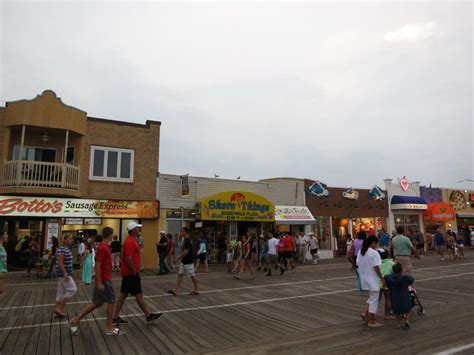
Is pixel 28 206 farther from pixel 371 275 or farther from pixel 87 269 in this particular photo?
pixel 371 275

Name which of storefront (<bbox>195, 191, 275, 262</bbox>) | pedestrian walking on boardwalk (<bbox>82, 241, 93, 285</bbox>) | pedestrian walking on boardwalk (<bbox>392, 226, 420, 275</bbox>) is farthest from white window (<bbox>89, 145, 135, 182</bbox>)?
pedestrian walking on boardwalk (<bbox>392, 226, 420, 275</bbox>)

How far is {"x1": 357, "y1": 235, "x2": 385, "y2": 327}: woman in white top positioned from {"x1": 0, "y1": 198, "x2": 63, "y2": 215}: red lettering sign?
14263 mm

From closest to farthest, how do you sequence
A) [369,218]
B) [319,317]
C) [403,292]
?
1. [403,292]
2. [319,317]
3. [369,218]

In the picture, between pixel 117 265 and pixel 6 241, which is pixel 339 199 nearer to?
pixel 117 265

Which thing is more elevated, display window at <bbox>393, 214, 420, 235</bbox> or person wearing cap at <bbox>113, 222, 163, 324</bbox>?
display window at <bbox>393, 214, 420, 235</bbox>

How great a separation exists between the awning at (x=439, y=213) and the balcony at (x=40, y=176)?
92.8ft

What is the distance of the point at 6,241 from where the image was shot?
15680mm

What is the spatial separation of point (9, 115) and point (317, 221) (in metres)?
19.6

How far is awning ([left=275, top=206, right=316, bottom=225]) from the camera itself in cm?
2197

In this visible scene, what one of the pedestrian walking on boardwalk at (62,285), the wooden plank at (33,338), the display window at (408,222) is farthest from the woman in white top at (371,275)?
the display window at (408,222)

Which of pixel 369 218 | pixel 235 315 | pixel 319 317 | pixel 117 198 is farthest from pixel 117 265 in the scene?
pixel 369 218

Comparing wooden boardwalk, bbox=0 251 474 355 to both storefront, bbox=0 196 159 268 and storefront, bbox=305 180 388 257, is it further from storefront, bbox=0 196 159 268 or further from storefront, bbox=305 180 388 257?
storefront, bbox=305 180 388 257

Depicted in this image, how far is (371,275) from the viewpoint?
6613 millimetres

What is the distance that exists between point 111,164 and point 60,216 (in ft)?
11.9
